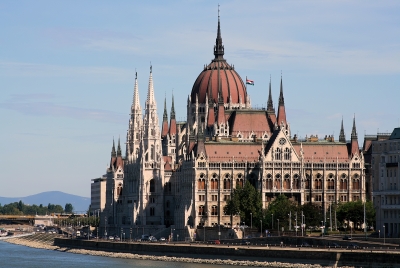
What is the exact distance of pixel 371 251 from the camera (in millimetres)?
134875

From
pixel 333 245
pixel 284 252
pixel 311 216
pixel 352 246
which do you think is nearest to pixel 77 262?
pixel 284 252

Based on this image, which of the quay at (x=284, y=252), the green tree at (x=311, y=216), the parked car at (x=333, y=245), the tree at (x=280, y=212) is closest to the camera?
the quay at (x=284, y=252)

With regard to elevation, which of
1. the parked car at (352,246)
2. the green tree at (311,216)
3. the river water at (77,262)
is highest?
the green tree at (311,216)

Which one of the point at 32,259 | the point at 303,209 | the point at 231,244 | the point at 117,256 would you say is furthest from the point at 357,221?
the point at 32,259

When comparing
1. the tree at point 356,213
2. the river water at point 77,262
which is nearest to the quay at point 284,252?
the river water at point 77,262

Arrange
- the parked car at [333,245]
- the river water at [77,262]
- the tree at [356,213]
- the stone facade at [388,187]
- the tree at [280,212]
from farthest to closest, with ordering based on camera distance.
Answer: the tree at [280,212]
the tree at [356,213]
the river water at [77,262]
the stone facade at [388,187]
the parked car at [333,245]

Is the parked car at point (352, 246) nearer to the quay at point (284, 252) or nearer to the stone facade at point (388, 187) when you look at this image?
the quay at point (284, 252)

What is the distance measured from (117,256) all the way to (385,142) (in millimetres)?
46706

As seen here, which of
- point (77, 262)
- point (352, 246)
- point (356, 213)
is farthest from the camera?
point (356, 213)

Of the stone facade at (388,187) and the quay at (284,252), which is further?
the stone facade at (388,187)

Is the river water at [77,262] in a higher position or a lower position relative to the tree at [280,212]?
lower

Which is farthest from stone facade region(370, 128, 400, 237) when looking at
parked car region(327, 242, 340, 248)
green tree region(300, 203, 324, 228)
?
green tree region(300, 203, 324, 228)

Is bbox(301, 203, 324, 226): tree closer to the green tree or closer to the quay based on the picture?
the green tree

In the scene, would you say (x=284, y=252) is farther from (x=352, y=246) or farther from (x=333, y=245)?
(x=352, y=246)
